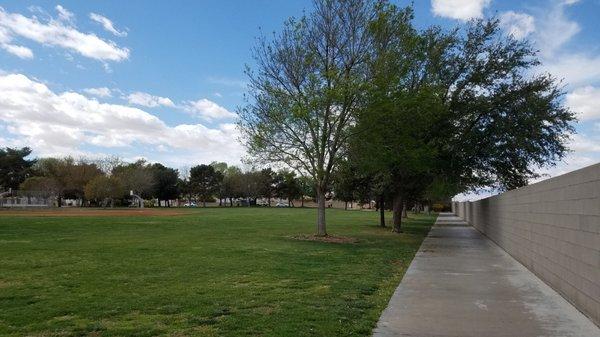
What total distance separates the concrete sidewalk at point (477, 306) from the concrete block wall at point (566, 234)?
269 millimetres

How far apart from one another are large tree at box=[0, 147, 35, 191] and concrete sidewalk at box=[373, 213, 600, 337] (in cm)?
9461

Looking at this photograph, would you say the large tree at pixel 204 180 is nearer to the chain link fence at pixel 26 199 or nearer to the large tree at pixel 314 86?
the chain link fence at pixel 26 199

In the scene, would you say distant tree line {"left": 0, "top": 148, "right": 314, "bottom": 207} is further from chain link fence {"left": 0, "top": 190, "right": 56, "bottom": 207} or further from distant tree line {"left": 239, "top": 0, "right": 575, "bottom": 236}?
distant tree line {"left": 239, "top": 0, "right": 575, "bottom": 236}

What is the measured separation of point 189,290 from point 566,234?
6400 millimetres

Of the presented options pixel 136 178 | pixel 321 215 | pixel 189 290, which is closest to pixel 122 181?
pixel 136 178

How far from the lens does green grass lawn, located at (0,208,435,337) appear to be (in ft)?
22.3

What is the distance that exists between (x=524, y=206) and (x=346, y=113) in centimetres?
918

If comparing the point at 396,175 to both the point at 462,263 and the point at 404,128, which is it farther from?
the point at 462,263

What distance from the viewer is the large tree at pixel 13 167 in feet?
305

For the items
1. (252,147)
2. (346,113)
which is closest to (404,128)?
(346,113)

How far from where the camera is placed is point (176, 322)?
695cm

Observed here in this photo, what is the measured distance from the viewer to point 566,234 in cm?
936

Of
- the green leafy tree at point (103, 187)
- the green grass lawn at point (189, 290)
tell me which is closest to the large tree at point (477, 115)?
the green grass lawn at point (189, 290)

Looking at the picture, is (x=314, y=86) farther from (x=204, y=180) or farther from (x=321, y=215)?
(x=204, y=180)
